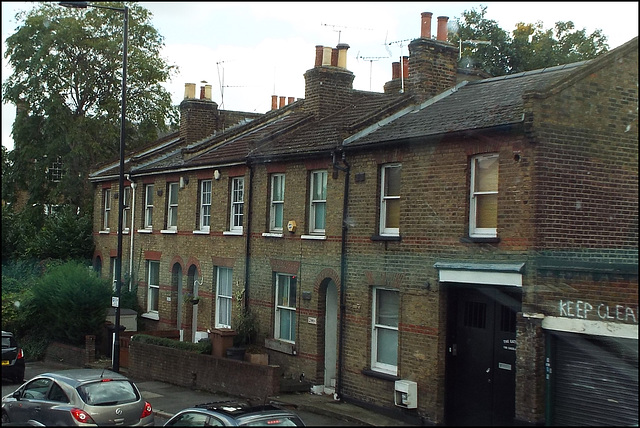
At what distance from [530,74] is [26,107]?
93.7 feet

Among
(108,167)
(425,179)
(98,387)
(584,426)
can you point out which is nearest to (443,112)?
(425,179)

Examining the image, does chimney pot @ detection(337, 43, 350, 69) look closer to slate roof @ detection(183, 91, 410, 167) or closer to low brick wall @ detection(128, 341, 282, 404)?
slate roof @ detection(183, 91, 410, 167)

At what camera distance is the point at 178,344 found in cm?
2225

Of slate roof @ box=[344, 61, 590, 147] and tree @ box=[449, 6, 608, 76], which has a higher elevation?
tree @ box=[449, 6, 608, 76]

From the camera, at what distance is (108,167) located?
34.4 metres

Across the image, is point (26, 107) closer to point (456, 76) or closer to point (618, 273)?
point (456, 76)

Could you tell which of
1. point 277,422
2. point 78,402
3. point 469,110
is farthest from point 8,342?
point 469,110

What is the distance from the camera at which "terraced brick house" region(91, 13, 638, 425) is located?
13.6m

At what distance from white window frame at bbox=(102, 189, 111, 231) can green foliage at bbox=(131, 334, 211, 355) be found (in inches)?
406

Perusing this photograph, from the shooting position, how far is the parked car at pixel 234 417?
423 inches

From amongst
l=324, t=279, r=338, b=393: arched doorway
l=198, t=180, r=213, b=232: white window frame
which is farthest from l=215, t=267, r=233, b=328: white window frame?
l=324, t=279, r=338, b=393: arched doorway

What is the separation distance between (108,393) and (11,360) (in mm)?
8808

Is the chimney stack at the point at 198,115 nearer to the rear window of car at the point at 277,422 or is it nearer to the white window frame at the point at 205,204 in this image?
the white window frame at the point at 205,204

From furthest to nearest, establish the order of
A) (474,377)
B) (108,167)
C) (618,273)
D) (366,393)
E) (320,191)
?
(108,167) → (320,191) → (366,393) → (474,377) → (618,273)
